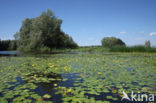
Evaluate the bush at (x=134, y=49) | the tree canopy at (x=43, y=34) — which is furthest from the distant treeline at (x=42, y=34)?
the bush at (x=134, y=49)

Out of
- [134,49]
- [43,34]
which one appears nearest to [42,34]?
[43,34]

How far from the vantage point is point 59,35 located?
94.3 ft

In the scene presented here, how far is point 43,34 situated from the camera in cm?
2566

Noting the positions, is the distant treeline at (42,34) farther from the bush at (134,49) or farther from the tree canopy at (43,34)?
the bush at (134,49)

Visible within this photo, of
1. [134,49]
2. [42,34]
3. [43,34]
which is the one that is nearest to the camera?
[134,49]

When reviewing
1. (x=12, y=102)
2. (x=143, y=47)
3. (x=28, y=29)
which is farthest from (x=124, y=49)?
(x=28, y=29)

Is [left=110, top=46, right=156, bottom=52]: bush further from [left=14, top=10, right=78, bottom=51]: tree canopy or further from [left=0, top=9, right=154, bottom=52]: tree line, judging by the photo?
[left=14, top=10, right=78, bottom=51]: tree canopy

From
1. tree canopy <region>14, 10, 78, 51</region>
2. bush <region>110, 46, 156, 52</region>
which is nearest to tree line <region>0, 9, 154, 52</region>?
tree canopy <region>14, 10, 78, 51</region>

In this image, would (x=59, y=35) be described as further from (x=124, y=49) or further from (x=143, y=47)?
(x=143, y=47)

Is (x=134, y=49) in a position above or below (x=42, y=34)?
below

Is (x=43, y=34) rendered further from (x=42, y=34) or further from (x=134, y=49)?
(x=134, y=49)

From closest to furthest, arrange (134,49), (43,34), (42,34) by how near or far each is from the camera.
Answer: (134,49)
(42,34)
(43,34)

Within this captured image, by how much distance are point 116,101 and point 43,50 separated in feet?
77.2

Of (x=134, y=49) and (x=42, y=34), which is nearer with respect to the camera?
(x=134, y=49)
